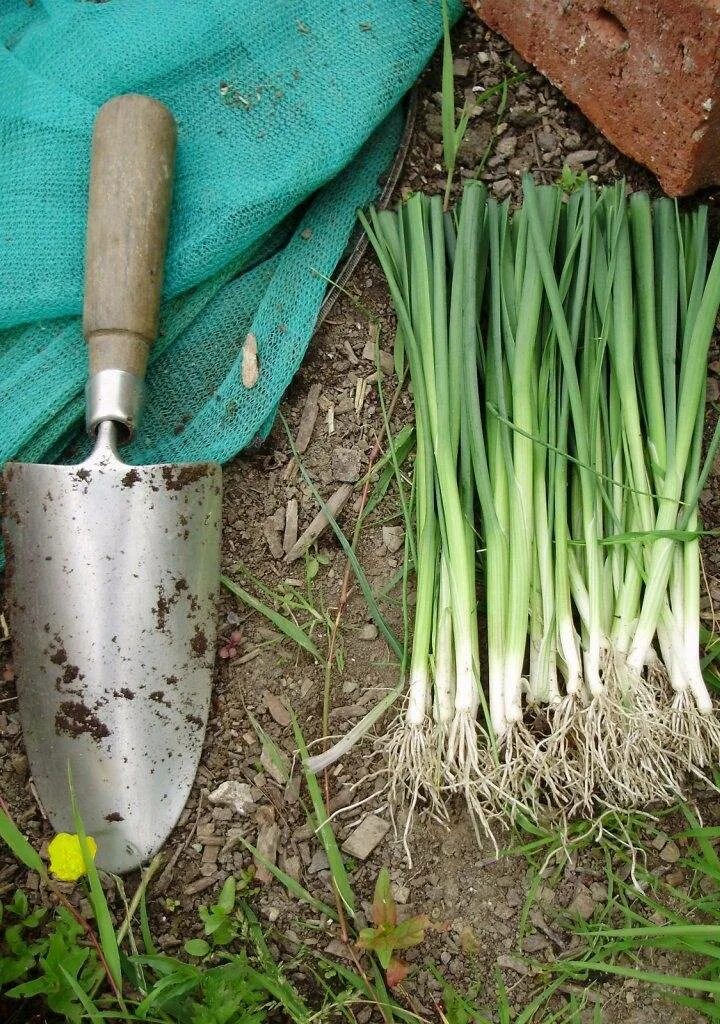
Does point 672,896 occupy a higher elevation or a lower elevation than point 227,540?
lower

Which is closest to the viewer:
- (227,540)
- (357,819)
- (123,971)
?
(123,971)

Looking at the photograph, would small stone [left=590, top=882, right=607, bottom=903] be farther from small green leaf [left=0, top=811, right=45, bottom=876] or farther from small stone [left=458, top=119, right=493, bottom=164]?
small stone [left=458, top=119, right=493, bottom=164]

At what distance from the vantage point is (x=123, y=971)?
5.26 ft

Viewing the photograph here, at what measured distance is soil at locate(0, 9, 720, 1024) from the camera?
1.65 meters

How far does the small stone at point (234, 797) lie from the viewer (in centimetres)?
172

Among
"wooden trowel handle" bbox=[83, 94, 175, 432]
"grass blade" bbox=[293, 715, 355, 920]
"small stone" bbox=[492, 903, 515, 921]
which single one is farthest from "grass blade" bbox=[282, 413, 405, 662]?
"small stone" bbox=[492, 903, 515, 921]

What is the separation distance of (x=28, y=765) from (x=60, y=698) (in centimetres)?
17

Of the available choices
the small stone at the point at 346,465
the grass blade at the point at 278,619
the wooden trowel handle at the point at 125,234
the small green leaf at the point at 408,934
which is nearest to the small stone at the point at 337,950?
the small green leaf at the point at 408,934

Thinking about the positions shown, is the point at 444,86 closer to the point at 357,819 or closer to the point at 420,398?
the point at 420,398

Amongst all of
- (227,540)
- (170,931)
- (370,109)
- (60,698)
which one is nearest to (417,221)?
(370,109)

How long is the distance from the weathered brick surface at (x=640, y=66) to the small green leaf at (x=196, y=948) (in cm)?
163

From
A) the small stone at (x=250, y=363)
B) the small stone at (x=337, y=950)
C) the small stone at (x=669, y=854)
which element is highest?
the small stone at (x=250, y=363)

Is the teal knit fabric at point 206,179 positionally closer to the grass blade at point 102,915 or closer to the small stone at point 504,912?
the grass blade at point 102,915

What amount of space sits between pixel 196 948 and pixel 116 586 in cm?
62
